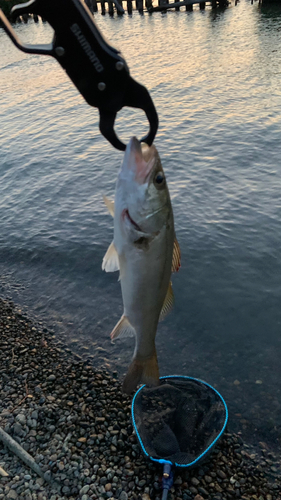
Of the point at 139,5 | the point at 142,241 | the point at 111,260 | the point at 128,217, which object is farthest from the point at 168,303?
the point at 139,5

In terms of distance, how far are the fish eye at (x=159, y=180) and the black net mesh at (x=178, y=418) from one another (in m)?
4.64

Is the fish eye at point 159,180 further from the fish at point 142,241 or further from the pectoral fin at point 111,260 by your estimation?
the pectoral fin at point 111,260

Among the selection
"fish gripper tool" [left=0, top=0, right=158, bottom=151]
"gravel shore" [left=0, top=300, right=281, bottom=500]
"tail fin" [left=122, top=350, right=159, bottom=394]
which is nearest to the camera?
"fish gripper tool" [left=0, top=0, right=158, bottom=151]

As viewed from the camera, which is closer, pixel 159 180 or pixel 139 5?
pixel 159 180

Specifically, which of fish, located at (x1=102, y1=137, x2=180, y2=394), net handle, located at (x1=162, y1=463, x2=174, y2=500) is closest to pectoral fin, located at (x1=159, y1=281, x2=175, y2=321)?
fish, located at (x1=102, y1=137, x2=180, y2=394)

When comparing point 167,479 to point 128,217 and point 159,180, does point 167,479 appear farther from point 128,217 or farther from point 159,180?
point 159,180

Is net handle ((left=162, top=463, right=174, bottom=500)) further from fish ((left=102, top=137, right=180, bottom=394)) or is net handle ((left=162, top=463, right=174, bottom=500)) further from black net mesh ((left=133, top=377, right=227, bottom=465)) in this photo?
fish ((left=102, top=137, right=180, bottom=394))

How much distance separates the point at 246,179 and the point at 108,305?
8.23 meters

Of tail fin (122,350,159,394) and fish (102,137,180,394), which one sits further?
tail fin (122,350,159,394)

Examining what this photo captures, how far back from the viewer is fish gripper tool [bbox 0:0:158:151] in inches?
122

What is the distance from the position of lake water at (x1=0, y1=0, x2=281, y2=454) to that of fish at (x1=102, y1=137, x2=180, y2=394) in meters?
4.47

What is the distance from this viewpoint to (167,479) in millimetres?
5922

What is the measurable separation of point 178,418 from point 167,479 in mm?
1168

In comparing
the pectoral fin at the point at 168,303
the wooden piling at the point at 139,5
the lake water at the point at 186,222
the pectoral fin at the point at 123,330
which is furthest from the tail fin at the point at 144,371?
the wooden piling at the point at 139,5
